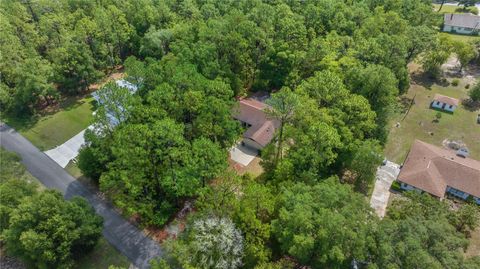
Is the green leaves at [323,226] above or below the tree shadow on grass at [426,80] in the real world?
above

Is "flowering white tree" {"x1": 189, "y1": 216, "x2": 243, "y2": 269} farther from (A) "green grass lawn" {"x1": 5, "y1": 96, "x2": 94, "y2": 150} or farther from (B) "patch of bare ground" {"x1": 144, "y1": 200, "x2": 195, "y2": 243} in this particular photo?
(A) "green grass lawn" {"x1": 5, "y1": 96, "x2": 94, "y2": 150}

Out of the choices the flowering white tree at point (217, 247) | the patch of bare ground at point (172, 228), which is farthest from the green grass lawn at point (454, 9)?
the flowering white tree at point (217, 247)

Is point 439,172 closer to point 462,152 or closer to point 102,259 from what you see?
point 462,152

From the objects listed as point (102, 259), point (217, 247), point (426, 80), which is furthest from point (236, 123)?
point (426, 80)

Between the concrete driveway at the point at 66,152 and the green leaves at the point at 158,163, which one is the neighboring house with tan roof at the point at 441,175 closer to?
the green leaves at the point at 158,163

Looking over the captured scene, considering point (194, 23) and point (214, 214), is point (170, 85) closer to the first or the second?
point (214, 214)
